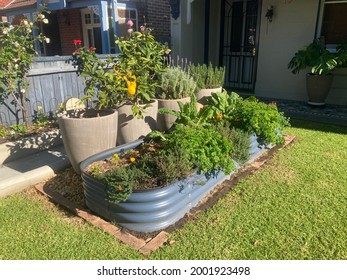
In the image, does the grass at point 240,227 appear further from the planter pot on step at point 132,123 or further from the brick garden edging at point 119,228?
the planter pot on step at point 132,123

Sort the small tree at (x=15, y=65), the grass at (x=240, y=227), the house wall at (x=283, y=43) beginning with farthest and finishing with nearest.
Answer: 1. the house wall at (x=283, y=43)
2. the small tree at (x=15, y=65)
3. the grass at (x=240, y=227)

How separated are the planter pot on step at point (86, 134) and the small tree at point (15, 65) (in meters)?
1.66

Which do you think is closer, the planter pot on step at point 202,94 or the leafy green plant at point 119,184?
the leafy green plant at point 119,184

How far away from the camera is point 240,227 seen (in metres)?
2.71

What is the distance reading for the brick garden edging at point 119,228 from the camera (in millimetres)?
2503

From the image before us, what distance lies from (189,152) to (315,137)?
10.1ft

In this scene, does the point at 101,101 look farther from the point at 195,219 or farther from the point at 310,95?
the point at 310,95

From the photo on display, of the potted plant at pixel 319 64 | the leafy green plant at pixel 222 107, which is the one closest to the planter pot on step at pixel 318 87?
the potted plant at pixel 319 64

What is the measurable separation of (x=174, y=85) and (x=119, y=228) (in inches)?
98.8

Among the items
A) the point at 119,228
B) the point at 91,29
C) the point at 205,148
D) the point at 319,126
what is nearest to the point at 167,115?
the point at 205,148

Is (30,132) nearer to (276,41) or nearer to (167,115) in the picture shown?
(167,115)

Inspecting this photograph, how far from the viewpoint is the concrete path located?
3.43 meters

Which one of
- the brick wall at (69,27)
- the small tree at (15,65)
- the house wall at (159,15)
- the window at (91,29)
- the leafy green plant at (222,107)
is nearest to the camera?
the leafy green plant at (222,107)
